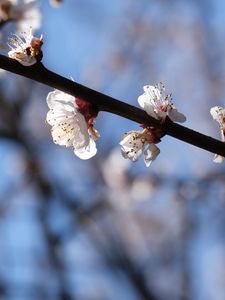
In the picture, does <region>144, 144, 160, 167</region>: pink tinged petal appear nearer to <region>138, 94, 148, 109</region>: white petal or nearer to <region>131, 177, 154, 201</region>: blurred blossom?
<region>138, 94, 148, 109</region>: white petal

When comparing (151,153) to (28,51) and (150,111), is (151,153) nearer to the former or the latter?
(150,111)

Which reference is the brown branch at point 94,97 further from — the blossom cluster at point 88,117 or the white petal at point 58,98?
the white petal at point 58,98

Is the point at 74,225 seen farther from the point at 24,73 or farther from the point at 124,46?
the point at 124,46

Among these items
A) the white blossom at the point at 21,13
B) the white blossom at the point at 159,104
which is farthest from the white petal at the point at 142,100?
the white blossom at the point at 21,13

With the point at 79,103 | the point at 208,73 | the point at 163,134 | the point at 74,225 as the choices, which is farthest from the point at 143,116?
the point at 208,73

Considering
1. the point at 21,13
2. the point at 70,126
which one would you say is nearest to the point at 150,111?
the point at 70,126
